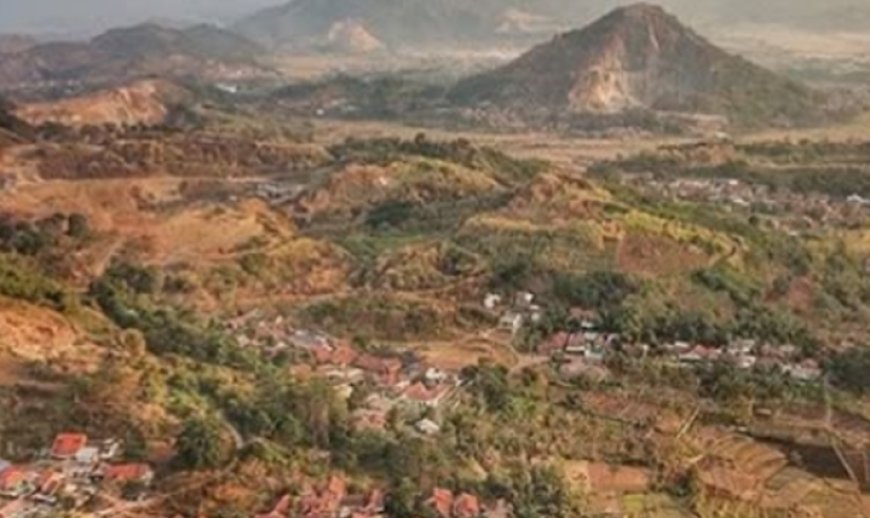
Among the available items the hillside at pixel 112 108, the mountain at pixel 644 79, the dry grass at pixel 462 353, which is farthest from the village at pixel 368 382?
the mountain at pixel 644 79

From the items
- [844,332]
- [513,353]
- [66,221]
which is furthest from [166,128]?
[844,332]

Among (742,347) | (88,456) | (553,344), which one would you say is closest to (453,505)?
(88,456)

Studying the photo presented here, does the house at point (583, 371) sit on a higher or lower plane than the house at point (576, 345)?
lower

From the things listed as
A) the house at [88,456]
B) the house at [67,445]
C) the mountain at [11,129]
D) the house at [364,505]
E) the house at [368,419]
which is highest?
the mountain at [11,129]

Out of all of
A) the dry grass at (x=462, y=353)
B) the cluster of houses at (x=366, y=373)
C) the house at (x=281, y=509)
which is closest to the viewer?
the house at (x=281, y=509)

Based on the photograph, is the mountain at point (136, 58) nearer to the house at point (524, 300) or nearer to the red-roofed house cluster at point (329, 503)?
the house at point (524, 300)

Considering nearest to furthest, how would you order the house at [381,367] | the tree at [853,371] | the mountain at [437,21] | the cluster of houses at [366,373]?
the cluster of houses at [366,373] → the house at [381,367] → the tree at [853,371] → the mountain at [437,21]

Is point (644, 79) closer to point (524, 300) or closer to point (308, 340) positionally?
point (524, 300)

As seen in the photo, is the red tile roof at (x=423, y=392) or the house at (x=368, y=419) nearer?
the house at (x=368, y=419)
